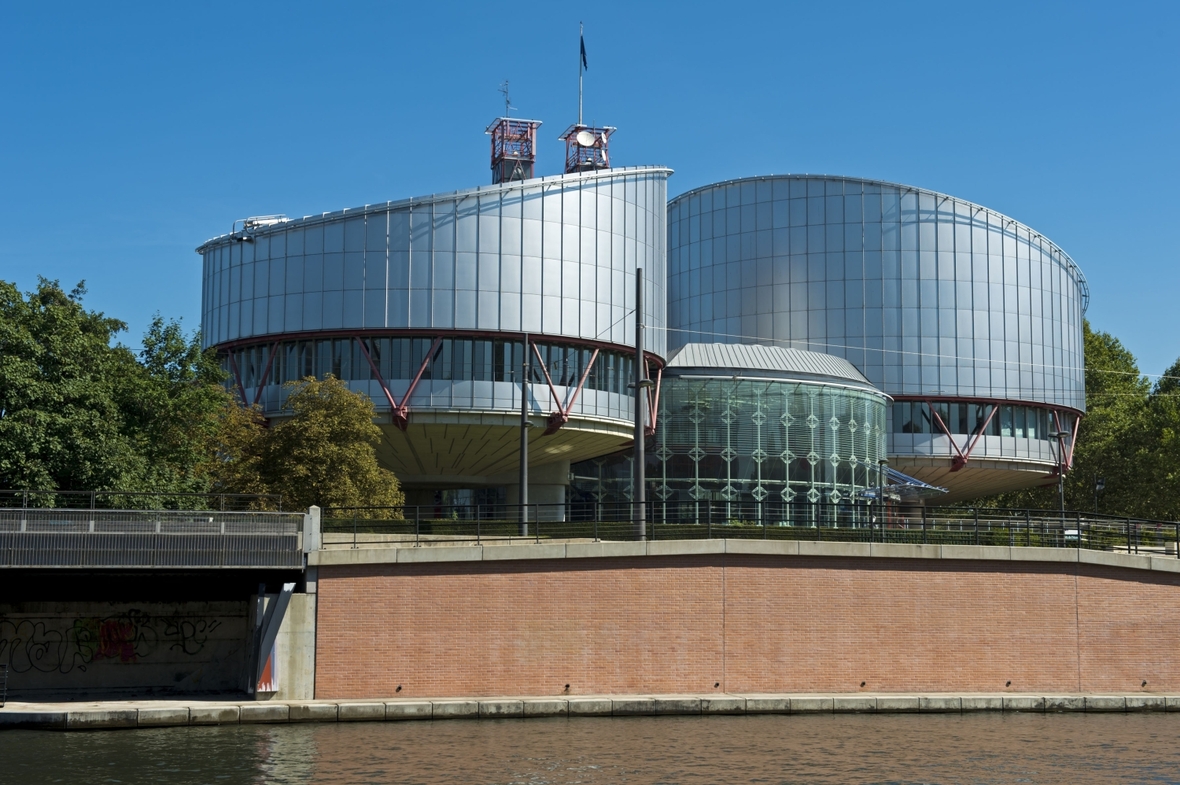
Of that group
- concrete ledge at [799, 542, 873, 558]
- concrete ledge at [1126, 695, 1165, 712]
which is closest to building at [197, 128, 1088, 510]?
concrete ledge at [799, 542, 873, 558]

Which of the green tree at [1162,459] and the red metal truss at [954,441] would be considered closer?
the green tree at [1162,459]

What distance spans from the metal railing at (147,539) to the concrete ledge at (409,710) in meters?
4.32

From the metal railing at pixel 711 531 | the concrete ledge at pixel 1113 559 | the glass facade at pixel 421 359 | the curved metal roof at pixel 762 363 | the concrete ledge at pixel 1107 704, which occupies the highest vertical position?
the curved metal roof at pixel 762 363

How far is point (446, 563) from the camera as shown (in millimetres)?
33188

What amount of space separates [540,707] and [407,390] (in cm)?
2379

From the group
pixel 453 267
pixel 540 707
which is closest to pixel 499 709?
pixel 540 707

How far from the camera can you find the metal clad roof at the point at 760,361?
64000mm

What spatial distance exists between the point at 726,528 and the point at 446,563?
7894mm

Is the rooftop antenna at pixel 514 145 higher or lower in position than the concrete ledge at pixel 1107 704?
higher

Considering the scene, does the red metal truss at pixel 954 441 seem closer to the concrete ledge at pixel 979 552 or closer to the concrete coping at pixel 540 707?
the concrete ledge at pixel 979 552

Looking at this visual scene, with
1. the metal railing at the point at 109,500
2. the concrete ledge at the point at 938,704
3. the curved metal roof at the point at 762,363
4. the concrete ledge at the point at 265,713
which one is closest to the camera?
the concrete ledge at the point at 265,713

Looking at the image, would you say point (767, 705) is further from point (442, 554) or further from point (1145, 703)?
point (1145, 703)

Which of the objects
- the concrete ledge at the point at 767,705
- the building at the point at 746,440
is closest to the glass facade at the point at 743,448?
the building at the point at 746,440

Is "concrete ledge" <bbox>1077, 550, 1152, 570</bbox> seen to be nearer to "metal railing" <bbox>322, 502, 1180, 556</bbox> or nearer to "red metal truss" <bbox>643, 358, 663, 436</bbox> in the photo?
"metal railing" <bbox>322, 502, 1180, 556</bbox>
